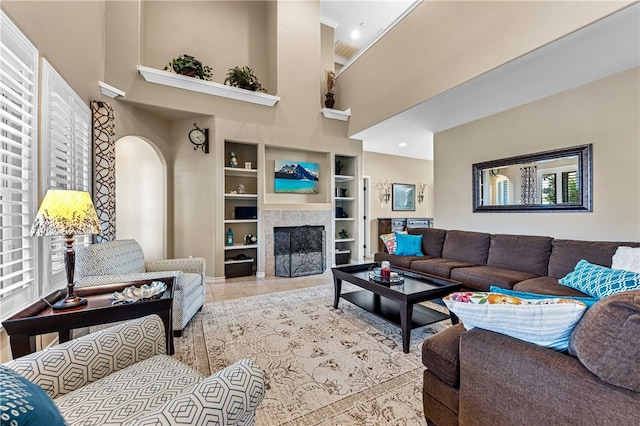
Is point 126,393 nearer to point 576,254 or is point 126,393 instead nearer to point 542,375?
point 542,375

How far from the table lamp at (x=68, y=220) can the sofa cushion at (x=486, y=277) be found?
11.3 feet

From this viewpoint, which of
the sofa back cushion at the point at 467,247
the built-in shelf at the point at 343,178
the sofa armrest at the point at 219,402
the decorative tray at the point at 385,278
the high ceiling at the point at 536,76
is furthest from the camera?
the built-in shelf at the point at 343,178

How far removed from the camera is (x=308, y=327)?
2.66m

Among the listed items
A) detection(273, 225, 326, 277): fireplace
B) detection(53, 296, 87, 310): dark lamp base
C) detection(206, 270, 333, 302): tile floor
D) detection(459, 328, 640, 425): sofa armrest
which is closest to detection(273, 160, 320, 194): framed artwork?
detection(273, 225, 326, 277): fireplace

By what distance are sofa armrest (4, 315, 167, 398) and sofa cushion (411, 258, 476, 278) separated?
120 inches

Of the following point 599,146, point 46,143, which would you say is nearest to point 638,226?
point 599,146

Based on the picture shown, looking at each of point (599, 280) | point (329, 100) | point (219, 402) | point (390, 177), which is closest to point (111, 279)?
point (219, 402)

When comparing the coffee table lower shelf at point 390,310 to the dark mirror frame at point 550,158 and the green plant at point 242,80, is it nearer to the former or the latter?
the dark mirror frame at point 550,158

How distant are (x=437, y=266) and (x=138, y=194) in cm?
516

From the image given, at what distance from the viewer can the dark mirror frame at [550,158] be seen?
3.17 metres

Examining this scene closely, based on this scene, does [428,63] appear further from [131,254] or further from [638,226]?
[131,254]

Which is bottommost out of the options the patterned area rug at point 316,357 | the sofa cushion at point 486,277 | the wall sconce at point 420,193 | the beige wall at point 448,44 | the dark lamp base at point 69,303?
the patterned area rug at point 316,357

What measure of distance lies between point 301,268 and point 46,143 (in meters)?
3.72

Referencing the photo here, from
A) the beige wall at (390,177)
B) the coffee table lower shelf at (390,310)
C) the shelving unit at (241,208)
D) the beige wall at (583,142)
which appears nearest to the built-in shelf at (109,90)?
the shelving unit at (241,208)
